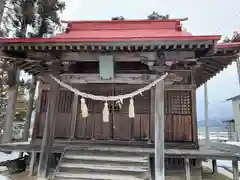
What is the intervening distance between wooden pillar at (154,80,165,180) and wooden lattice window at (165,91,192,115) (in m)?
1.93

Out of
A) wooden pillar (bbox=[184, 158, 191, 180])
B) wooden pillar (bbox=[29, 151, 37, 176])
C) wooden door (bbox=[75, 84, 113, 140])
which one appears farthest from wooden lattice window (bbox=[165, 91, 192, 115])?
wooden pillar (bbox=[29, 151, 37, 176])

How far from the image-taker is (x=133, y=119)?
6.83m

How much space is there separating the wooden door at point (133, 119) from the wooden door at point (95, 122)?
0.84 feet

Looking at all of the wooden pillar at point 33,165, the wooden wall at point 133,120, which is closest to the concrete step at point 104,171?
the wooden pillar at point 33,165

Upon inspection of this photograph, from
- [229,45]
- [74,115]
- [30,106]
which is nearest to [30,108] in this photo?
[30,106]

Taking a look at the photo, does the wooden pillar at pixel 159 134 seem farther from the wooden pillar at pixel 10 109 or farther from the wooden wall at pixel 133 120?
the wooden pillar at pixel 10 109

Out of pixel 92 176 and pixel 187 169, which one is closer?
pixel 92 176

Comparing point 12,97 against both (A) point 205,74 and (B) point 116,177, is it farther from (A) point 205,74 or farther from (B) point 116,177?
(A) point 205,74

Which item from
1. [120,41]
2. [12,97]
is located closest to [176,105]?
[120,41]

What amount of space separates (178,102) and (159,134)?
2338mm

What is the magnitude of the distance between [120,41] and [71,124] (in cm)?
387

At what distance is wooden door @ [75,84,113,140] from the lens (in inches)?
271

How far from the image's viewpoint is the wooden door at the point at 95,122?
6.88 metres

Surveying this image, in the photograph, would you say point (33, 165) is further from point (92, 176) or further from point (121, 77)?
Result: point (121, 77)
